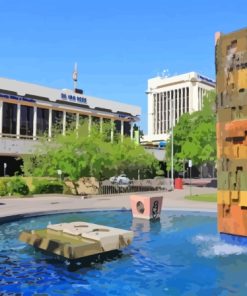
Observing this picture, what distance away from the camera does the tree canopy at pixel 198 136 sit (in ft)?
149

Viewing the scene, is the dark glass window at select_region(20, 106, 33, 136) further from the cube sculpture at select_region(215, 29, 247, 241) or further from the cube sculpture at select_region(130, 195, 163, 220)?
the cube sculpture at select_region(215, 29, 247, 241)

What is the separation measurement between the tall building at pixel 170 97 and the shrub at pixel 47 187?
9600 cm

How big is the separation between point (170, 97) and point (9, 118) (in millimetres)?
96999

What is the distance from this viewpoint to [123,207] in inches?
985

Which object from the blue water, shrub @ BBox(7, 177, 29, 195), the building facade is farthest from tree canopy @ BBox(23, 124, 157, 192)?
the blue water

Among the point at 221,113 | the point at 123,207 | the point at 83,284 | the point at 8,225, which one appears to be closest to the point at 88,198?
the point at 123,207

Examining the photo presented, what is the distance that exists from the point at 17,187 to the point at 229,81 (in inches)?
921

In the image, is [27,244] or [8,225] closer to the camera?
[27,244]

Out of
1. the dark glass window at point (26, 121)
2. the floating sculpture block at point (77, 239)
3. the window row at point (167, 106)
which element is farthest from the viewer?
the window row at point (167, 106)

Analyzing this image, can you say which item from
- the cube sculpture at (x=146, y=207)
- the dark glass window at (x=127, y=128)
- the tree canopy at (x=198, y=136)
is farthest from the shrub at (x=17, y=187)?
the dark glass window at (x=127, y=128)

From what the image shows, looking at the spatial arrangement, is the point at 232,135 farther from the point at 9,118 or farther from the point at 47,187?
the point at 9,118

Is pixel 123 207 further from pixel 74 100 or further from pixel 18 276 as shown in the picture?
pixel 74 100

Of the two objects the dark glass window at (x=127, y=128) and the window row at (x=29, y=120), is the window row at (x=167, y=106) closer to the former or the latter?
the dark glass window at (x=127, y=128)

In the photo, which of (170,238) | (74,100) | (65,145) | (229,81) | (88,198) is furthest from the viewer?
(74,100)
